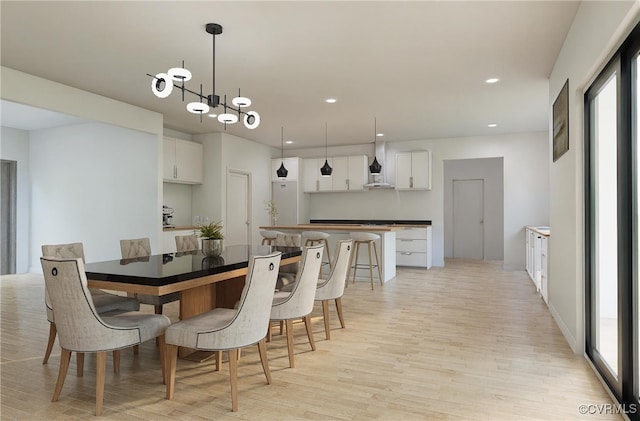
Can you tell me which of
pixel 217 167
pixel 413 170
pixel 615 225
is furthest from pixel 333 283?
pixel 413 170

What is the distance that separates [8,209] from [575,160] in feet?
29.4

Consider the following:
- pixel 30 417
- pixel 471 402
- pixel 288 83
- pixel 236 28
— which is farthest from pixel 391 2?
pixel 30 417

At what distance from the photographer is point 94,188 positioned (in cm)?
668

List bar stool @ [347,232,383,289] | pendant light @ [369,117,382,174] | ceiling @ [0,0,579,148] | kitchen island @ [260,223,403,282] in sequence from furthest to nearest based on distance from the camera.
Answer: pendant light @ [369,117,382,174] < kitchen island @ [260,223,403,282] < bar stool @ [347,232,383,289] < ceiling @ [0,0,579,148]

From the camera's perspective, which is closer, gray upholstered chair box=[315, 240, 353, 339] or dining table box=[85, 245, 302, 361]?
dining table box=[85, 245, 302, 361]

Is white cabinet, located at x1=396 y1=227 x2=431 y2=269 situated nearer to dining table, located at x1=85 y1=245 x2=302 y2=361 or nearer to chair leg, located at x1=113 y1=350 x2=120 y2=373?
dining table, located at x1=85 y1=245 x2=302 y2=361

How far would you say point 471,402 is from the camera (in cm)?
233

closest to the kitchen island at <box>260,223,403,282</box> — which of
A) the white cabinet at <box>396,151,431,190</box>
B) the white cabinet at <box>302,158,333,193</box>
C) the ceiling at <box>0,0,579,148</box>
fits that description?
the ceiling at <box>0,0,579,148</box>

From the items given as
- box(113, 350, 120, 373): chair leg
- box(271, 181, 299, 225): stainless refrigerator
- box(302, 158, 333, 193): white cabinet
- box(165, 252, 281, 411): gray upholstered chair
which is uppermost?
box(302, 158, 333, 193): white cabinet

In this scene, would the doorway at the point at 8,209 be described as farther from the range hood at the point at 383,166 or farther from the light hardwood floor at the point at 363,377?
the range hood at the point at 383,166

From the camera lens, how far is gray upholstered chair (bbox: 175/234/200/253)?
14.4 feet

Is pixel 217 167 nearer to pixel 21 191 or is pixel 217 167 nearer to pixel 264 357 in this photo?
pixel 21 191

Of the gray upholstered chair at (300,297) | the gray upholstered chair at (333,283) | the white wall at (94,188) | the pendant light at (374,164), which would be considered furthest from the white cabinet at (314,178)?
the gray upholstered chair at (300,297)

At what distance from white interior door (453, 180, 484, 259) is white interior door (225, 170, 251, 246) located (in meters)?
5.13
